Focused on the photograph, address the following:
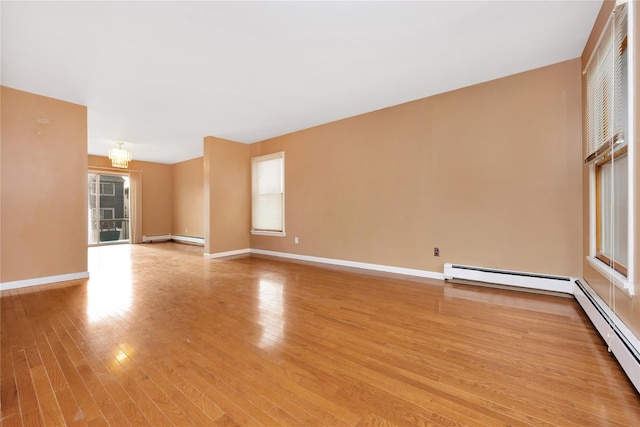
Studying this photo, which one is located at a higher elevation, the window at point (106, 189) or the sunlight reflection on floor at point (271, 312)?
the window at point (106, 189)

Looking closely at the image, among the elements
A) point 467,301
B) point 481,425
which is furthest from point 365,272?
point 481,425

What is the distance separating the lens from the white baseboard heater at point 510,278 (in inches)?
117

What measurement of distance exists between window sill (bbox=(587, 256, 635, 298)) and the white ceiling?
7.22 ft

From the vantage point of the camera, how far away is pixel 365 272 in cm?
425

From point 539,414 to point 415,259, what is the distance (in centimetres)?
271

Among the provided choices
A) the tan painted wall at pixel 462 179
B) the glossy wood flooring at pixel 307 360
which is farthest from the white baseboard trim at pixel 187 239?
the glossy wood flooring at pixel 307 360

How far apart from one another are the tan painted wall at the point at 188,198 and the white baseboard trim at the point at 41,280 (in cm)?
405

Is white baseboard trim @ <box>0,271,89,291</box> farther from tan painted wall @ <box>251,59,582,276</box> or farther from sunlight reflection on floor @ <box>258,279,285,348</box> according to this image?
tan painted wall @ <box>251,59,582,276</box>

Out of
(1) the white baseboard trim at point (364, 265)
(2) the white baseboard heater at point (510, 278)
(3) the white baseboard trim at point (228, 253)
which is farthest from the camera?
(3) the white baseboard trim at point (228, 253)

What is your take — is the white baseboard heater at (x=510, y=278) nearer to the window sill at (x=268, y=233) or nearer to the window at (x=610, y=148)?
the window at (x=610, y=148)

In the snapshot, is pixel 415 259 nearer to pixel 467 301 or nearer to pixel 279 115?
pixel 467 301

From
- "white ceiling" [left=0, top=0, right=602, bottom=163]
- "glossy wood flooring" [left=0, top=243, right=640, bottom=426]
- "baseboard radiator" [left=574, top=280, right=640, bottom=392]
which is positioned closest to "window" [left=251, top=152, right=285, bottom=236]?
"white ceiling" [left=0, top=0, right=602, bottom=163]

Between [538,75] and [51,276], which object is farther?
[51,276]

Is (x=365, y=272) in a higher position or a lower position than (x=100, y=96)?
lower
